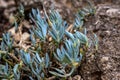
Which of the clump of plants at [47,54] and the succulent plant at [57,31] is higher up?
the succulent plant at [57,31]

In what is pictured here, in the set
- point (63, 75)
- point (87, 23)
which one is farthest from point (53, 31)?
point (87, 23)

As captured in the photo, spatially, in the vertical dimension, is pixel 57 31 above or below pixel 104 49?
above

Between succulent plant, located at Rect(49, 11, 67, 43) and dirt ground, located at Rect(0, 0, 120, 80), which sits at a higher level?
succulent plant, located at Rect(49, 11, 67, 43)

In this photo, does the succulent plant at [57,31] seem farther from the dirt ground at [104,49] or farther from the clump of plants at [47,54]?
the dirt ground at [104,49]

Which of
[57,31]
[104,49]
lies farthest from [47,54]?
[104,49]

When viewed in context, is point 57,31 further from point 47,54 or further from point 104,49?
point 104,49

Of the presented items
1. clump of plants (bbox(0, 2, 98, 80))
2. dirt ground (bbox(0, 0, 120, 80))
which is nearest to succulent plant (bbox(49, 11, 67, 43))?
→ clump of plants (bbox(0, 2, 98, 80))

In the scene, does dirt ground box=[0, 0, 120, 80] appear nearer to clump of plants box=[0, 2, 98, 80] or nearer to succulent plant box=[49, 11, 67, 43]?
clump of plants box=[0, 2, 98, 80]

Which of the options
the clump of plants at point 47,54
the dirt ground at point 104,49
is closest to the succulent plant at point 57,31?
the clump of plants at point 47,54
